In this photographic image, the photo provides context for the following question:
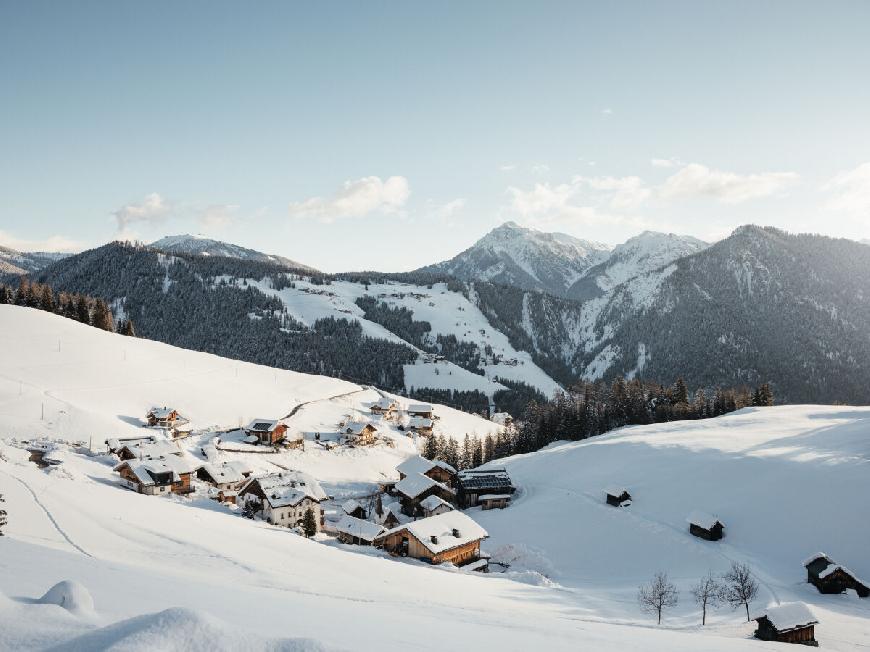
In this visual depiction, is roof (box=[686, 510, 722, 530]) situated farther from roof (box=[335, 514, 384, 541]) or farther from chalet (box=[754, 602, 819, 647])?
roof (box=[335, 514, 384, 541])

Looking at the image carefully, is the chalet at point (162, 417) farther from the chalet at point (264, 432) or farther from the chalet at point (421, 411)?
the chalet at point (421, 411)

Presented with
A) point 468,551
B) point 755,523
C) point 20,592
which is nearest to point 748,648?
point 20,592

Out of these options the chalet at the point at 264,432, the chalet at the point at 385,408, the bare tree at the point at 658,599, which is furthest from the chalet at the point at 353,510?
the chalet at the point at 385,408

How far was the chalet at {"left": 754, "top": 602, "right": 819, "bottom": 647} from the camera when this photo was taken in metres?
27.1

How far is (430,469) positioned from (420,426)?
4804cm

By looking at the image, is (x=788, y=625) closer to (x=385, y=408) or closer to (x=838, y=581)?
(x=838, y=581)

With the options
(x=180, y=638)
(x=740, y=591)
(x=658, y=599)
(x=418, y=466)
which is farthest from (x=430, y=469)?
(x=180, y=638)

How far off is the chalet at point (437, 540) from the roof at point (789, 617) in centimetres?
2504

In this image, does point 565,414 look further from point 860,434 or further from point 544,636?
point 544,636

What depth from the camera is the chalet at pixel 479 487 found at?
233 feet

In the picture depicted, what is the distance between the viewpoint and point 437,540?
4728 cm

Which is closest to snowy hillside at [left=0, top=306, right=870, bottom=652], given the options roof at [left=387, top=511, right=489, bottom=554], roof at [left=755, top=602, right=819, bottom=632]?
roof at [left=755, top=602, right=819, bottom=632]

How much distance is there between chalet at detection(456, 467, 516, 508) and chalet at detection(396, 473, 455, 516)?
2.55m

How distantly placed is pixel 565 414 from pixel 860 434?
183 feet
